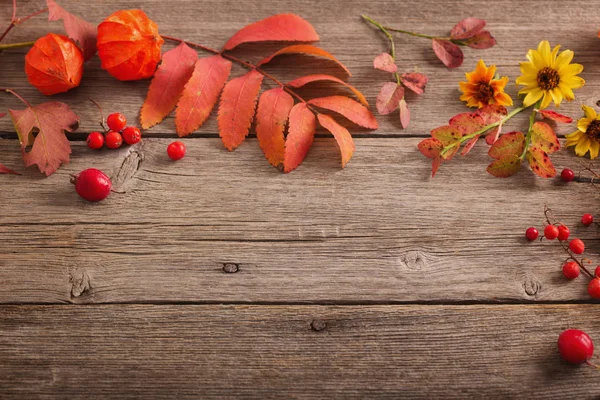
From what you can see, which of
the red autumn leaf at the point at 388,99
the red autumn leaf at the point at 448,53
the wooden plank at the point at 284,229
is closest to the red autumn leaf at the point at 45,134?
the wooden plank at the point at 284,229

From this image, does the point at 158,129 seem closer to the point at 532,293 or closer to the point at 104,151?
the point at 104,151

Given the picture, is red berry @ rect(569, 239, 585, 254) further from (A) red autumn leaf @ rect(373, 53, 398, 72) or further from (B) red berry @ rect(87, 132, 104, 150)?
(B) red berry @ rect(87, 132, 104, 150)

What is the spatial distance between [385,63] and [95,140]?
0.57m

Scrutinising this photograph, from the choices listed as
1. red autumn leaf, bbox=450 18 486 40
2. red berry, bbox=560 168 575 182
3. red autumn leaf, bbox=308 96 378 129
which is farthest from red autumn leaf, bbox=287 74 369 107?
red berry, bbox=560 168 575 182

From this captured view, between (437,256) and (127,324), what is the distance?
1.71ft

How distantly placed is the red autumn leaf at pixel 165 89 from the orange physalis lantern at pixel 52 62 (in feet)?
0.48

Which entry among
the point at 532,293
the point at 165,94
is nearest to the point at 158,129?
the point at 165,94

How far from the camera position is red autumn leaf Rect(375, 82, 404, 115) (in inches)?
42.3

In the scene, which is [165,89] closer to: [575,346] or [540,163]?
[540,163]

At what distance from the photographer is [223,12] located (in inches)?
48.2

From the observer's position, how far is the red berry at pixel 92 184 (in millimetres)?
966

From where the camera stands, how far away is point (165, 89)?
42.1 inches

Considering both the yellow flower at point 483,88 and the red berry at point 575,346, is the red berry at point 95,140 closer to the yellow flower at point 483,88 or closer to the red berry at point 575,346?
the yellow flower at point 483,88

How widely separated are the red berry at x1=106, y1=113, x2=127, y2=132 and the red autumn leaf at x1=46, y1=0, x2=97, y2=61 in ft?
0.51
